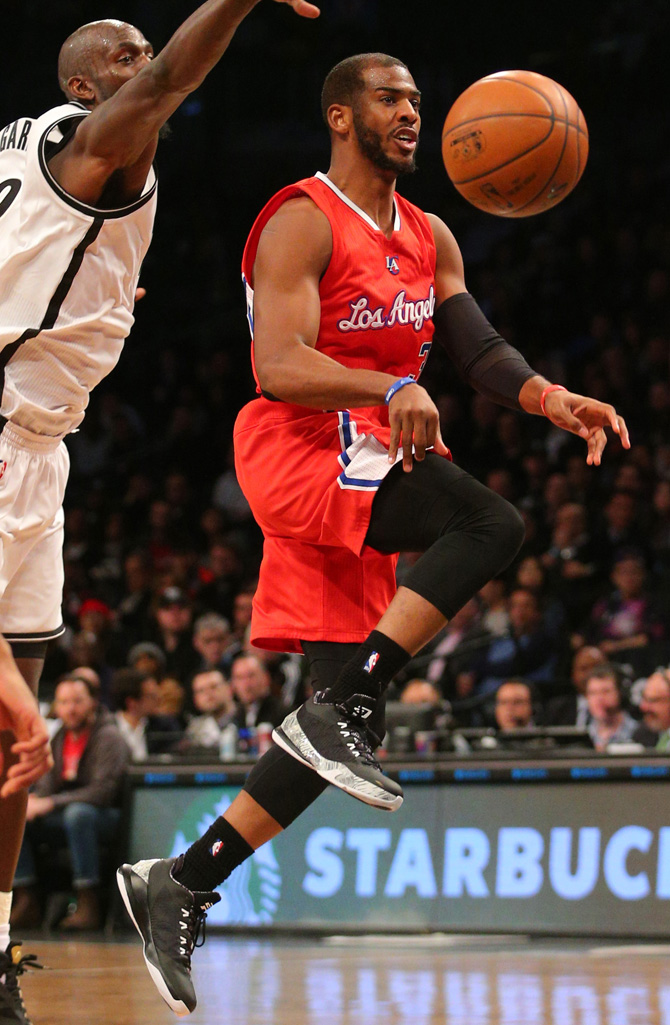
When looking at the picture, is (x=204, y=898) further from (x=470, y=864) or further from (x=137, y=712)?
(x=137, y=712)

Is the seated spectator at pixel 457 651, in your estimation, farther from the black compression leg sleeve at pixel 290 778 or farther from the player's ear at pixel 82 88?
the player's ear at pixel 82 88

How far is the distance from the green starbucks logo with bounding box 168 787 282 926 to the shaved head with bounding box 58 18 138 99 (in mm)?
5141

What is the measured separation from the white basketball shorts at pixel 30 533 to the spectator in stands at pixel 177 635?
7.33 m

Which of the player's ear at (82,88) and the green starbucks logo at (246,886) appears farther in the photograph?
the green starbucks logo at (246,886)

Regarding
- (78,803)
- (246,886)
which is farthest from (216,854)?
(78,803)

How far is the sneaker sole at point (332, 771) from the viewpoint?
3.55 m

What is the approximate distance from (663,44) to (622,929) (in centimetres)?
1231

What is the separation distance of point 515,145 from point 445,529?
54.3 inches

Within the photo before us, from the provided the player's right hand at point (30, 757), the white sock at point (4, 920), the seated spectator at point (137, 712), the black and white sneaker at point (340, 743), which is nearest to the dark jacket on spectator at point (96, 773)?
the seated spectator at point (137, 712)

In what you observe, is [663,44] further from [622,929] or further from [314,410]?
[314,410]

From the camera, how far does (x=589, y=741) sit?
27.2ft

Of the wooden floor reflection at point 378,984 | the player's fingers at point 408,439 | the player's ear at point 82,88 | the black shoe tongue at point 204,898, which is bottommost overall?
the wooden floor reflection at point 378,984

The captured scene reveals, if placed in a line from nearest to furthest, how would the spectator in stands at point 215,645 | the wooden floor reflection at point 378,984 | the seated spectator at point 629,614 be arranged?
1. the wooden floor reflection at point 378,984
2. the seated spectator at point 629,614
3. the spectator in stands at point 215,645

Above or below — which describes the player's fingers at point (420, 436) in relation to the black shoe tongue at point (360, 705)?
above
